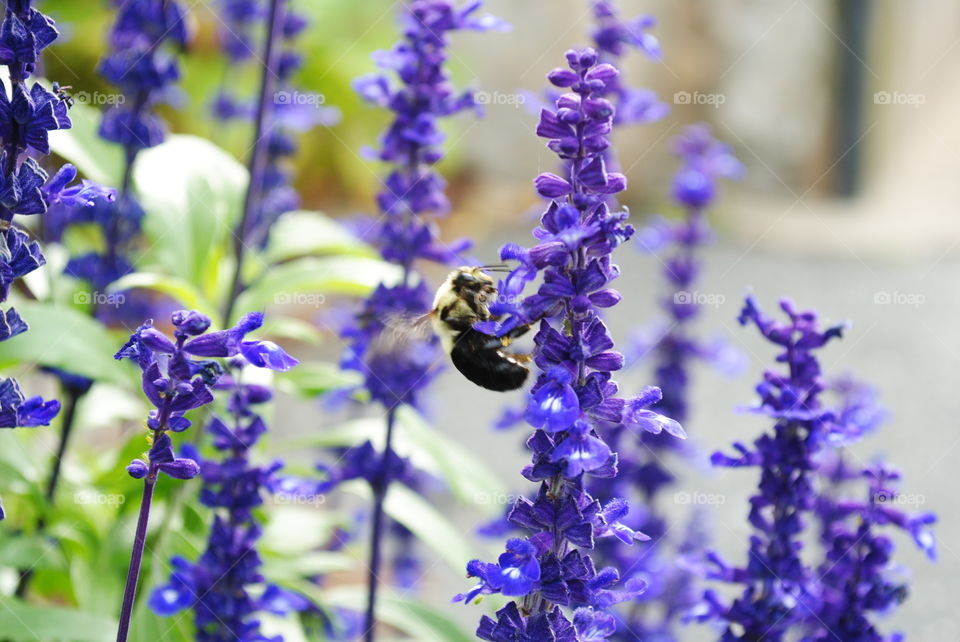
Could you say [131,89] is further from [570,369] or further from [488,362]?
[570,369]

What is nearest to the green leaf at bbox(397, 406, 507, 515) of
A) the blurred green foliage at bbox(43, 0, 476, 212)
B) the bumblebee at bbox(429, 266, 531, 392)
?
the bumblebee at bbox(429, 266, 531, 392)

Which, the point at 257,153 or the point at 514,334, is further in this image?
the point at 257,153

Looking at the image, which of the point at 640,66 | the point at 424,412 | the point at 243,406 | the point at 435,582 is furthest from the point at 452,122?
the point at 243,406

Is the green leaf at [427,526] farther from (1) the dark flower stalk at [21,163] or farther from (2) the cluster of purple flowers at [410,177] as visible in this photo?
(1) the dark flower stalk at [21,163]

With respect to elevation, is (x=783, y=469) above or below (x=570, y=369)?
below

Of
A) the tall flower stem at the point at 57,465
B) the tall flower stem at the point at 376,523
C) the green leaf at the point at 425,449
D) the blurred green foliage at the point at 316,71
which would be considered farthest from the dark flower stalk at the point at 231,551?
the blurred green foliage at the point at 316,71

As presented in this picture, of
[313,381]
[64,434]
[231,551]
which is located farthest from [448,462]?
[64,434]

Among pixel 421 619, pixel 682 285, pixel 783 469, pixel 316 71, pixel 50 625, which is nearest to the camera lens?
pixel 783 469
